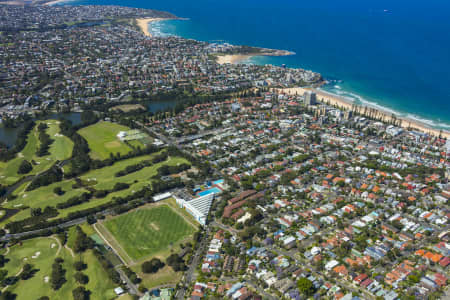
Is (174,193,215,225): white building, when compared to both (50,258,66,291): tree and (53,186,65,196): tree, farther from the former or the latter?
(53,186,65,196): tree

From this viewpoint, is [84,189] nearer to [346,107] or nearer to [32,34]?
[346,107]

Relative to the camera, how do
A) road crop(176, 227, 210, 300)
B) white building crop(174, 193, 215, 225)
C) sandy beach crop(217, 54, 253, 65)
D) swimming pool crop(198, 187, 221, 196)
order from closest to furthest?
road crop(176, 227, 210, 300)
white building crop(174, 193, 215, 225)
swimming pool crop(198, 187, 221, 196)
sandy beach crop(217, 54, 253, 65)

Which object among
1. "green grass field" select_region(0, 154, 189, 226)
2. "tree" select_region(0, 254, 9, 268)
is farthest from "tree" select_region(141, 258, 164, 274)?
"tree" select_region(0, 254, 9, 268)

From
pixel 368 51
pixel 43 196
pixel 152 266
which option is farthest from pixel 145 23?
pixel 152 266

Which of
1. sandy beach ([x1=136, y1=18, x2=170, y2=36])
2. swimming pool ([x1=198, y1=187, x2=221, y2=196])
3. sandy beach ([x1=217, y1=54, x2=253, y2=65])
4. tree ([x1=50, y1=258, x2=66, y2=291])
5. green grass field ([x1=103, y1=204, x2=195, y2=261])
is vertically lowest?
tree ([x1=50, y1=258, x2=66, y2=291])

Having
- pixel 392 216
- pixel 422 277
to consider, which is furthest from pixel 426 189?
pixel 422 277

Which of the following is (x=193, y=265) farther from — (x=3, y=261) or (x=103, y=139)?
(x=103, y=139)
